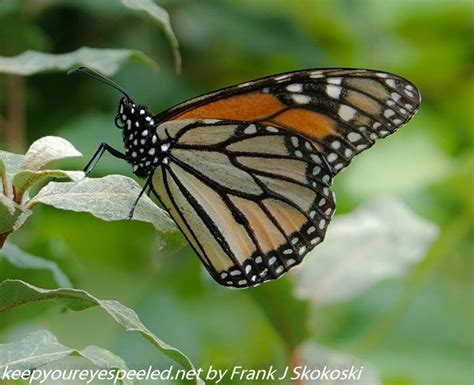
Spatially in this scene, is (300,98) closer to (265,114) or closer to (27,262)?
(265,114)

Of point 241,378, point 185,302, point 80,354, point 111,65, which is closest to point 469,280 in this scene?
point 185,302

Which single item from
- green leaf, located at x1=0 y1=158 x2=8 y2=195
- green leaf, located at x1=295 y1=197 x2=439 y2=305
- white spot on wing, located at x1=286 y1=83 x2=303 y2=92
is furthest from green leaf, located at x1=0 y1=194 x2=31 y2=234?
green leaf, located at x1=295 y1=197 x2=439 y2=305

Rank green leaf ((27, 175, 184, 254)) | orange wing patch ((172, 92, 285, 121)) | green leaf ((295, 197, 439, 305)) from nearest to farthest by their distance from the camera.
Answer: green leaf ((27, 175, 184, 254)) < orange wing patch ((172, 92, 285, 121)) < green leaf ((295, 197, 439, 305))

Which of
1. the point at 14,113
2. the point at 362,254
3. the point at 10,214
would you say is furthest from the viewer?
the point at 14,113

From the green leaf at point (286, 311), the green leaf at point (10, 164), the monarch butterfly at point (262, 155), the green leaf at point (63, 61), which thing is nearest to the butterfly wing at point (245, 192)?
the monarch butterfly at point (262, 155)

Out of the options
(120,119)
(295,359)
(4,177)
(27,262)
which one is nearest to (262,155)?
(120,119)

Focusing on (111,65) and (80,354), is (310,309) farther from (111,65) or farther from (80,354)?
(80,354)

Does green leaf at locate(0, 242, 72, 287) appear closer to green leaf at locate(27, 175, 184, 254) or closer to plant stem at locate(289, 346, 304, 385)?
green leaf at locate(27, 175, 184, 254)
